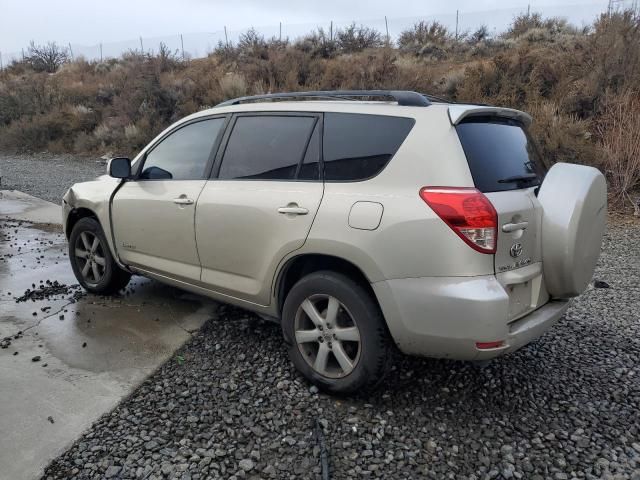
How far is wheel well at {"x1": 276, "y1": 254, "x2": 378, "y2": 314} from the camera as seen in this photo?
9.82ft

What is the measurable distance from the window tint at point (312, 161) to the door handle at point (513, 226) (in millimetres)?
1142

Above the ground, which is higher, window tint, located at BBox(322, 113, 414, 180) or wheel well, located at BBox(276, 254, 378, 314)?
window tint, located at BBox(322, 113, 414, 180)

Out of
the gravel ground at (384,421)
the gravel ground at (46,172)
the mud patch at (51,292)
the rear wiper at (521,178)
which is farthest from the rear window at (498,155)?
the gravel ground at (46,172)

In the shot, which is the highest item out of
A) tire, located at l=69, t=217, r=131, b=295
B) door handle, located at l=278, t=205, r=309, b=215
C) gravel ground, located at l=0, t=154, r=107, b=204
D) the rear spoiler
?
the rear spoiler

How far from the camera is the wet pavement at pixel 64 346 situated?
2.83m

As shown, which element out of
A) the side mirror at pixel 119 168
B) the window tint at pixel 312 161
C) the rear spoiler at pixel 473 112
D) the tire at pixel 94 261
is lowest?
the tire at pixel 94 261

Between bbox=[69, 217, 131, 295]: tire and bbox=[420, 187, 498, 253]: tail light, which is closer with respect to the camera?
bbox=[420, 187, 498, 253]: tail light

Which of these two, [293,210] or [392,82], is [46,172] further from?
[293,210]

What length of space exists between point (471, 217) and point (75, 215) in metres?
3.91

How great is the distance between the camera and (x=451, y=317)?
262 centimetres

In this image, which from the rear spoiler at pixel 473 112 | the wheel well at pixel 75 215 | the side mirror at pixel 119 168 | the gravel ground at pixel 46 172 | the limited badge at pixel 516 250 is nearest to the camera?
the limited badge at pixel 516 250

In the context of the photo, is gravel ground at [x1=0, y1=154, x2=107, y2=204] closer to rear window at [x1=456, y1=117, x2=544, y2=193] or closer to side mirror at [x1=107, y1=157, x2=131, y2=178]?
side mirror at [x1=107, y1=157, x2=131, y2=178]

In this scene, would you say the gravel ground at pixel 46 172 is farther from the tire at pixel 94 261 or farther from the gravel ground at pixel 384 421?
the gravel ground at pixel 384 421

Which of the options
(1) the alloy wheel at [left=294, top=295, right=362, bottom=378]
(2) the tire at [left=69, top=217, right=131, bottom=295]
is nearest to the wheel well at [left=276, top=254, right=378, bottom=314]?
(1) the alloy wheel at [left=294, top=295, right=362, bottom=378]
